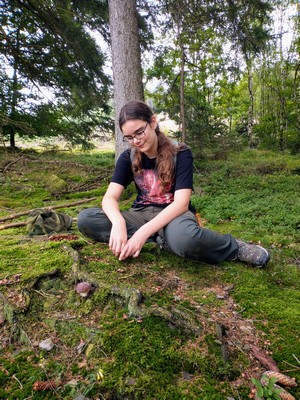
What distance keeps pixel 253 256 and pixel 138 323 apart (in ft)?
4.75

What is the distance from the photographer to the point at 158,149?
2637 mm

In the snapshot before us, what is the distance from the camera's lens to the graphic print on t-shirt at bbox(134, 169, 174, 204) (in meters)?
2.69

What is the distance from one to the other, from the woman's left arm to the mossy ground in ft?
0.47

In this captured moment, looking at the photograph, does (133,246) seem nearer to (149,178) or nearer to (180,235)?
(180,235)

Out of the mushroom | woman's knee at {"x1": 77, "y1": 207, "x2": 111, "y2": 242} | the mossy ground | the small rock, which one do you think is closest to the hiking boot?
the mossy ground

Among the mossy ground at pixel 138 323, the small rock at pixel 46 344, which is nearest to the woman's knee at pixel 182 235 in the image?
the mossy ground at pixel 138 323

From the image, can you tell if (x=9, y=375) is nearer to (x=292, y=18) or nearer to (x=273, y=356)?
(x=273, y=356)

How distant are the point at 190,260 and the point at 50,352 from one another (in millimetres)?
1403

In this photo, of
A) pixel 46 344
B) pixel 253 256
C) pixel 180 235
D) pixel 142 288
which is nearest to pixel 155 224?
pixel 180 235

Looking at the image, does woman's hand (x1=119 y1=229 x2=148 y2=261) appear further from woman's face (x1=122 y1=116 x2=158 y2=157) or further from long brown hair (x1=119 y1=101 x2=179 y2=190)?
woman's face (x1=122 y1=116 x2=158 y2=157)

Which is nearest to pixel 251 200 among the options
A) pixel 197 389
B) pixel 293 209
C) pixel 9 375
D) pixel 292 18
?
pixel 293 209

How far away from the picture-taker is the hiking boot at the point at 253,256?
2.49 metres

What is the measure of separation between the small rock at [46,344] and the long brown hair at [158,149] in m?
1.61

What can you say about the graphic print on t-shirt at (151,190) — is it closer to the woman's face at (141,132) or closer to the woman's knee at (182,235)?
the woman's face at (141,132)
